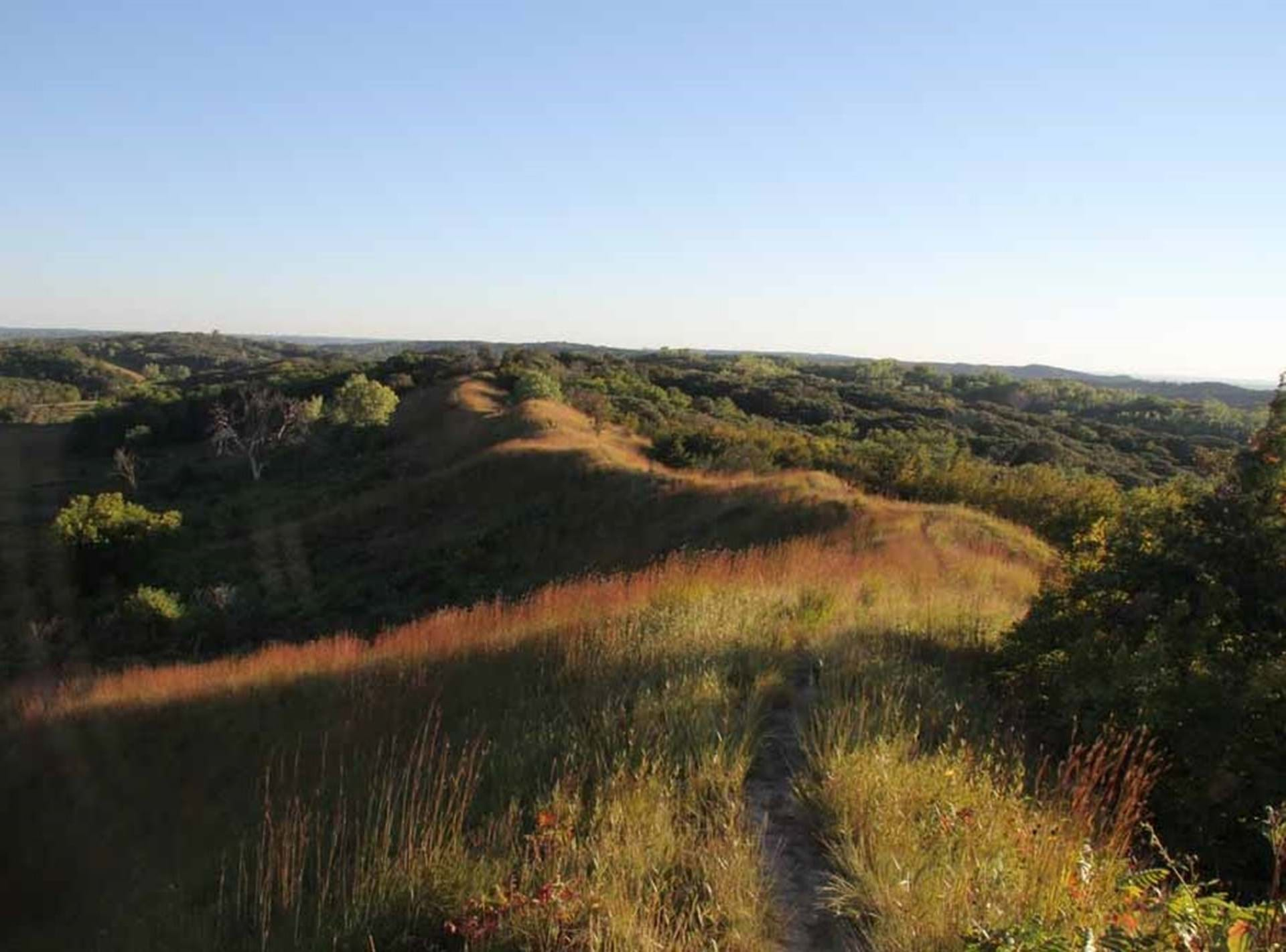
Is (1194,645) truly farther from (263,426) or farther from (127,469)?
(127,469)

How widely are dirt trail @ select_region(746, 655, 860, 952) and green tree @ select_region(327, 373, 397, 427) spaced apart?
165 ft

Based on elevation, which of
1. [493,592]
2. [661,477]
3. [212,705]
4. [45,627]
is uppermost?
[661,477]

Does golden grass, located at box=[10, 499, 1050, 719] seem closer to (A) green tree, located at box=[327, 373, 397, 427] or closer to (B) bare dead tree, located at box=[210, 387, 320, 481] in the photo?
(B) bare dead tree, located at box=[210, 387, 320, 481]

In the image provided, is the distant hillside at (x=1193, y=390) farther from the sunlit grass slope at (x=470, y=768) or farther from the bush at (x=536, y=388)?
the sunlit grass slope at (x=470, y=768)

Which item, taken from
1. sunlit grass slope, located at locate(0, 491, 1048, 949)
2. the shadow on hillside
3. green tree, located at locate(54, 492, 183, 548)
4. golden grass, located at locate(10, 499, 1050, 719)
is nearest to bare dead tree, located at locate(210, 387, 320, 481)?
green tree, located at locate(54, 492, 183, 548)

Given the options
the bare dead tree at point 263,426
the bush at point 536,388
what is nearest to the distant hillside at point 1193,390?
the bush at point 536,388

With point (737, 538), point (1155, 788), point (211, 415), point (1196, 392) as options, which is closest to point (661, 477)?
point (737, 538)

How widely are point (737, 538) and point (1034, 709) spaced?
12.3m

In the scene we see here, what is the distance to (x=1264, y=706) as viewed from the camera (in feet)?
13.1

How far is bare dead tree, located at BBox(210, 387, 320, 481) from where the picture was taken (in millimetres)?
49438

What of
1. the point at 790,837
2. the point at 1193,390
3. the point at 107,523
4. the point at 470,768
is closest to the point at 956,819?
the point at 790,837

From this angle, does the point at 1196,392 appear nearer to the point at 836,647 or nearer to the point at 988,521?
the point at 988,521

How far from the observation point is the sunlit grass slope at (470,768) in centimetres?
314

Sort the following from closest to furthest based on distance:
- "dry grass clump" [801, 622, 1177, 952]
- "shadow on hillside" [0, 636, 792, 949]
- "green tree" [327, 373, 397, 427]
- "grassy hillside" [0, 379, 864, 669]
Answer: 1. "dry grass clump" [801, 622, 1177, 952]
2. "shadow on hillside" [0, 636, 792, 949]
3. "grassy hillside" [0, 379, 864, 669]
4. "green tree" [327, 373, 397, 427]
